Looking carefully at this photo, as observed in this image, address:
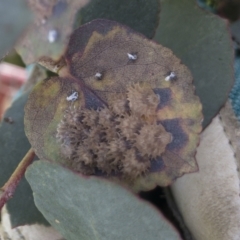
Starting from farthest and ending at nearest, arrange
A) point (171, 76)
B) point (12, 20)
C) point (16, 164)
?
point (16, 164)
point (171, 76)
point (12, 20)

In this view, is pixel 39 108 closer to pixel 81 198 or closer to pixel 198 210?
pixel 81 198

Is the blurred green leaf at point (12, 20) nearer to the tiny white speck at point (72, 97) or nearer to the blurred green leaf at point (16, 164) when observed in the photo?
the tiny white speck at point (72, 97)

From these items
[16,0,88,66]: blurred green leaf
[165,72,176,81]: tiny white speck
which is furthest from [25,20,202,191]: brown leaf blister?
[16,0,88,66]: blurred green leaf

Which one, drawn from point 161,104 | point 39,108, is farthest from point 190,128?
point 39,108

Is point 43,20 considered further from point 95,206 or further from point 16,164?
point 16,164

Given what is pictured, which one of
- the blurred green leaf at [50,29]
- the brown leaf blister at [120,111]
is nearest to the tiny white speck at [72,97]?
the brown leaf blister at [120,111]

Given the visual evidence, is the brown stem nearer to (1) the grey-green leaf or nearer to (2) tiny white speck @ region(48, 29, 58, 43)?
(1) the grey-green leaf

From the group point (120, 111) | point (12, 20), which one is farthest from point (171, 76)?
point (12, 20)
